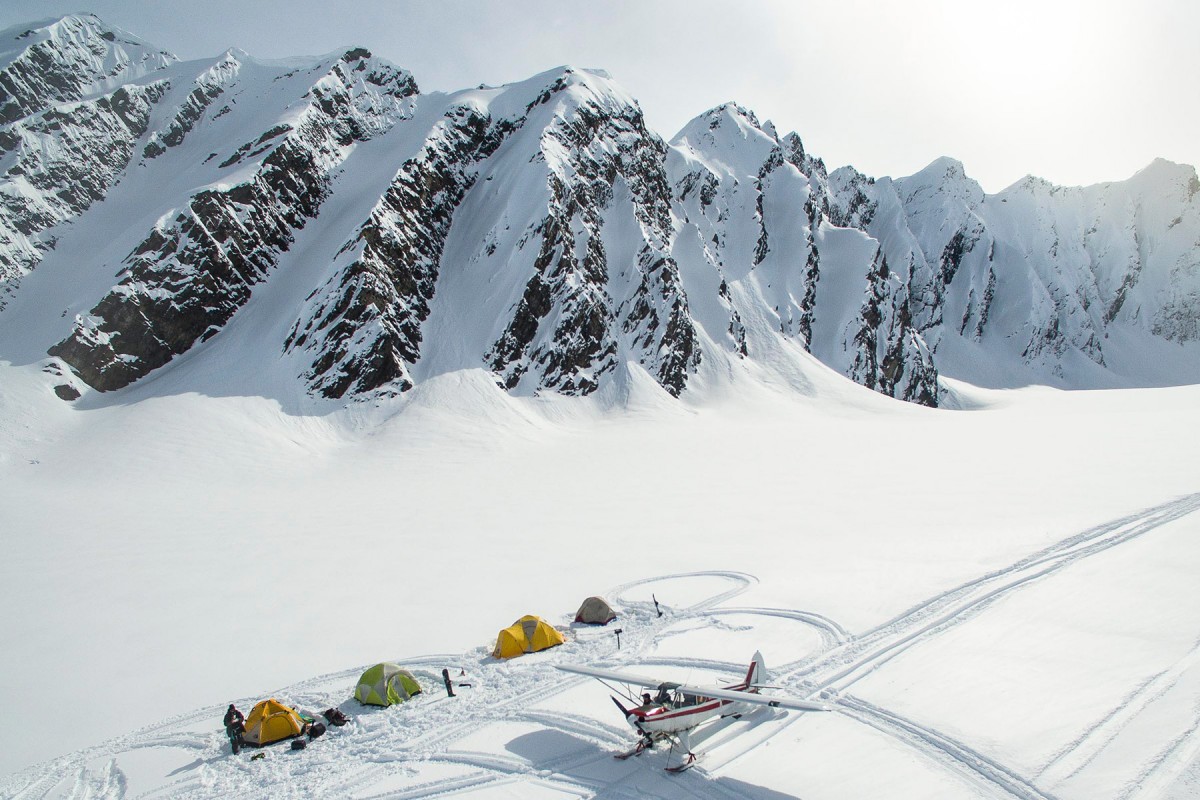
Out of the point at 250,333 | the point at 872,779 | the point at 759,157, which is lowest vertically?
the point at 872,779

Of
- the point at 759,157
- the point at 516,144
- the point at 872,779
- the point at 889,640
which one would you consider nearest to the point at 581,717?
the point at 872,779

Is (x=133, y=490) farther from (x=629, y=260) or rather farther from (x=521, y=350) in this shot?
(x=629, y=260)

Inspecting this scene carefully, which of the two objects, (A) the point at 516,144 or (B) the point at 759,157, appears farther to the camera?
(B) the point at 759,157

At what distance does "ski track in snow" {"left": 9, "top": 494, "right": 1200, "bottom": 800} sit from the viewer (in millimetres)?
10227

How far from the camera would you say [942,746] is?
1061 cm

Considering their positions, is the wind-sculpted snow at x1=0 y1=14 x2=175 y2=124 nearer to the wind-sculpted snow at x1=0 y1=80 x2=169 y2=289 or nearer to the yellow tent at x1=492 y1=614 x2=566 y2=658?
the wind-sculpted snow at x1=0 y1=80 x2=169 y2=289

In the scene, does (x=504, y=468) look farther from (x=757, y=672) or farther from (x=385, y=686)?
(x=757, y=672)

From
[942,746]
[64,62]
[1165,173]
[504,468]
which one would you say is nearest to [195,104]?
[64,62]

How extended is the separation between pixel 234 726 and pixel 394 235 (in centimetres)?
5173

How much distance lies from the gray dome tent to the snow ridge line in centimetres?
749

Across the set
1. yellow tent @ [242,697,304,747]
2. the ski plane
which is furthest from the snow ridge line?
yellow tent @ [242,697,304,747]

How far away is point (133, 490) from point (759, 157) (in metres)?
100.0

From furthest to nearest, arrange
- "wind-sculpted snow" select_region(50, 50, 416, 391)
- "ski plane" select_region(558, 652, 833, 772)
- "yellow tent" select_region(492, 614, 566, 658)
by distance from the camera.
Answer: "wind-sculpted snow" select_region(50, 50, 416, 391)
"yellow tent" select_region(492, 614, 566, 658)
"ski plane" select_region(558, 652, 833, 772)

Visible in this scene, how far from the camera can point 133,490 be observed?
3262 cm
